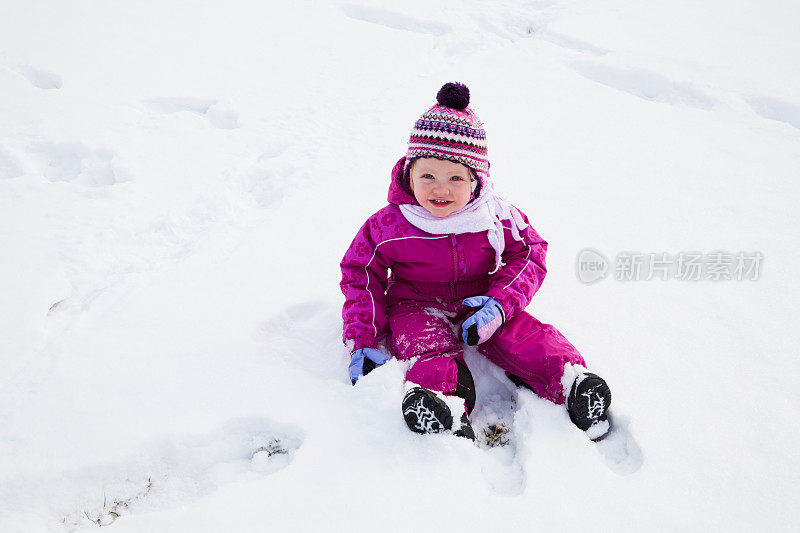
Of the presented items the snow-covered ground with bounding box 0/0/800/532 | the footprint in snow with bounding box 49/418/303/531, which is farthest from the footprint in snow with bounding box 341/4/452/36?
the footprint in snow with bounding box 49/418/303/531

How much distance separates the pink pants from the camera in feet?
5.89

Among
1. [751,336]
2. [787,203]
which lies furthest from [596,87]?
[751,336]

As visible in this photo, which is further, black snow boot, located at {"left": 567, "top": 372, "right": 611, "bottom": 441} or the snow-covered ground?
black snow boot, located at {"left": 567, "top": 372, "right": 611, "bottom": 441}

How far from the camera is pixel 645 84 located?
4770mm

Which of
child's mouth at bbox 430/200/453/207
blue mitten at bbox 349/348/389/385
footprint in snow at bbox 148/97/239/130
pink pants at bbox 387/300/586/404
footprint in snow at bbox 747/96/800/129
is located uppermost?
footprint in snow at bbox 747/96/800/129

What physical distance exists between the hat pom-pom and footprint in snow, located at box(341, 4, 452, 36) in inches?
177

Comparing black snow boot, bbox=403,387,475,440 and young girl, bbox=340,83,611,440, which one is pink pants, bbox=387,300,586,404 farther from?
black snow boot, bbox=403,387,475,440

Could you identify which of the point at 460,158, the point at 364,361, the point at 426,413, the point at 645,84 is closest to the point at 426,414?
the point at 426,413

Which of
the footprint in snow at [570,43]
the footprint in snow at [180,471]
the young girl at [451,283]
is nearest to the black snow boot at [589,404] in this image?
the young girl at [451,283]

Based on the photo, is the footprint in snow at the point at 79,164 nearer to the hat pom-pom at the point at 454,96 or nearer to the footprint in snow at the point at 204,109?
the footprint in snow at the point at 204,109

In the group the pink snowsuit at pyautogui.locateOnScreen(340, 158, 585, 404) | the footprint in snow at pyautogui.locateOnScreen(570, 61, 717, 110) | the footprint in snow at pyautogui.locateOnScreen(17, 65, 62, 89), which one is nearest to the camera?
the pink snowsuit at pyautogui.locateOnScreen(340, 158, 585, 404)

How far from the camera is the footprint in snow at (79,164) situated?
302cm

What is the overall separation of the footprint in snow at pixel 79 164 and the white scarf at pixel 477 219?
6.73 feet

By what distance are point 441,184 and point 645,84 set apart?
393cm
